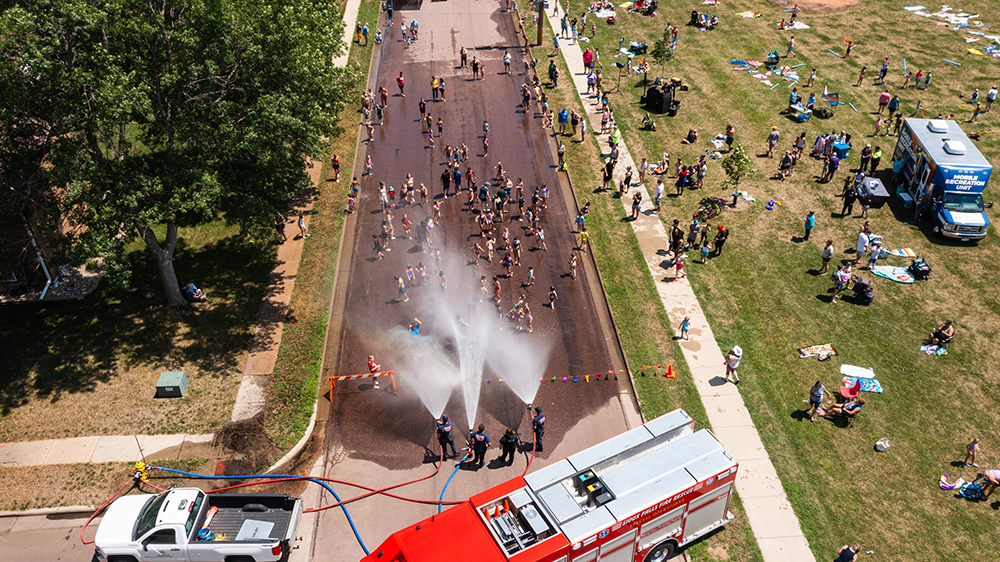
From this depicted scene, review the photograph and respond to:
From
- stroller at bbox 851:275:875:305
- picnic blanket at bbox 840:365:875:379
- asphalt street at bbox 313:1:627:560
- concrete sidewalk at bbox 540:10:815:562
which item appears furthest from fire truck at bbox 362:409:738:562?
stroller at bbox 851:275:875:305

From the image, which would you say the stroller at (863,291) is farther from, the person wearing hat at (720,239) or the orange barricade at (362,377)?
the orange barricade at (362,377)

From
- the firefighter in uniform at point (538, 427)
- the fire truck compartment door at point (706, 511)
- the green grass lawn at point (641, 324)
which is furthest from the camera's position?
the firefighter in uniform at point (538, 427)

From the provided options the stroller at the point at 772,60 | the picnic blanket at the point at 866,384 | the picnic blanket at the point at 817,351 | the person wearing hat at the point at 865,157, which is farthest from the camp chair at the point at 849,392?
the stroller at the point at 772,60

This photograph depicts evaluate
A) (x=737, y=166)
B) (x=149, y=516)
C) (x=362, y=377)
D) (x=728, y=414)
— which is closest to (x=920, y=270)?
(x=737, y=166)

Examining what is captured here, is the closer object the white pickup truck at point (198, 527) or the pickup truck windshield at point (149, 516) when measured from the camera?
the white pickup truck at point (198, 527)

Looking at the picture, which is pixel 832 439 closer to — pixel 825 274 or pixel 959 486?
pixel 959 486

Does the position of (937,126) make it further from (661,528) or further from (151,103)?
(151,103)
